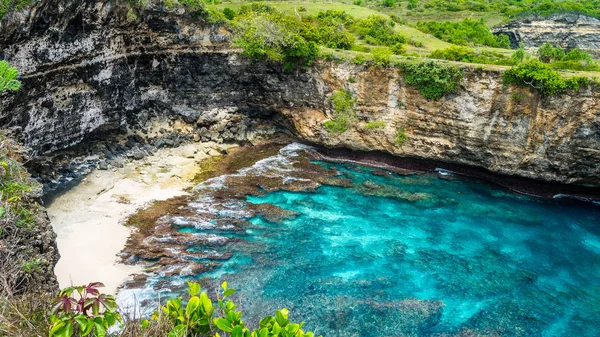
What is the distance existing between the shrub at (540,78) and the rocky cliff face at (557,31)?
99.6ft

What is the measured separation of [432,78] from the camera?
3006 cm

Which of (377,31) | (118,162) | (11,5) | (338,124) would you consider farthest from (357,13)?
(11,5)

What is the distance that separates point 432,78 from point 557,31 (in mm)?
35944

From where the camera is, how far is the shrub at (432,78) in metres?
29.7

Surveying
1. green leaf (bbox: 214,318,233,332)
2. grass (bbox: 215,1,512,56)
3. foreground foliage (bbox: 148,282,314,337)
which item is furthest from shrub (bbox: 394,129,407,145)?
green leaf (bbox: 214,318,233,332)

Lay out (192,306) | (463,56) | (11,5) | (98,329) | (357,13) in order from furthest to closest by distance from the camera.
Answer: (357,13) → (463,56) → (11,5) → (192,306) → (98,329)

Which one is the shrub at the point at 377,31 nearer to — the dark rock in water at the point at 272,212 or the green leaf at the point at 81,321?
the dark rock in water at the point at 272,212

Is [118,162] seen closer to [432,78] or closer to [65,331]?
[432,78]

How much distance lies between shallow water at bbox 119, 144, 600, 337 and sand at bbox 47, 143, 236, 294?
3.77 m

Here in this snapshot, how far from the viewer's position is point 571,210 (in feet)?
96.9

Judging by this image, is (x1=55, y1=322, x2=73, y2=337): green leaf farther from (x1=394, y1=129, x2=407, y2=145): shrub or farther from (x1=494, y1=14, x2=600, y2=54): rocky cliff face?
(x1=494, y1=14, x2=600, y2=54): rocky cliff face

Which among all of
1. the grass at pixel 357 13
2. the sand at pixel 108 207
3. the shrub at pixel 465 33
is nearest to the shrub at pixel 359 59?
the grass at pixel 357 13

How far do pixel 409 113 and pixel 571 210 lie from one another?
12896mm

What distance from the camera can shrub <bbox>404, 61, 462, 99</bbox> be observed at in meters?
29.7
